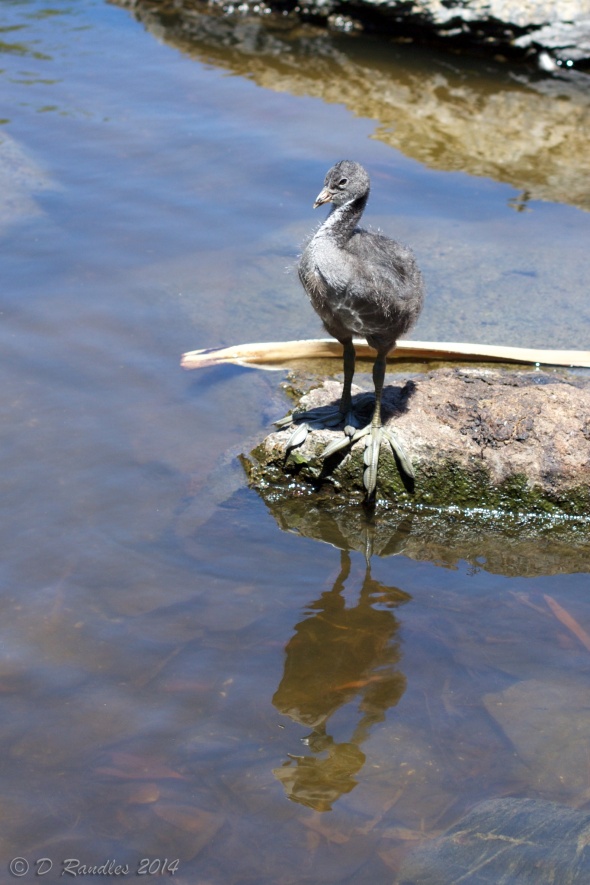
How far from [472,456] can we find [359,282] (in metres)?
0.98

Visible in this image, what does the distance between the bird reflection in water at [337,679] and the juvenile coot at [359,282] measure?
0.69m

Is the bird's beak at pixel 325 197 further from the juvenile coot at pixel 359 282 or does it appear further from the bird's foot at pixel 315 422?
the bird's foot at pixel 315 422

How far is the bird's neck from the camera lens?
4375 millimetres

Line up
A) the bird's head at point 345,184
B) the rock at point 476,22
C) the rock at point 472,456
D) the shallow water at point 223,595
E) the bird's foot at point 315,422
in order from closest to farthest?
the shallow water at point 223,595 < the bird's head at point 345,184 < the rock at point 472,456 < the bird's foot at point 315,422 < the rock at point 476,22

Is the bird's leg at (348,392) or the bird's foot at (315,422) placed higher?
the bird's leg at (348,392)

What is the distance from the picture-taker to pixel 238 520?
4629 millimetres

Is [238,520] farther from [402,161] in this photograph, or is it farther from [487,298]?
[402,161]

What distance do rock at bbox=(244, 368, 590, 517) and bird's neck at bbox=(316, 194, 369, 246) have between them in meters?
0.93

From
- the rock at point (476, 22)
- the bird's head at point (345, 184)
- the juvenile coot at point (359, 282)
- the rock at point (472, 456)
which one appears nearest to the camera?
the juvenile coot at point (359, 282)

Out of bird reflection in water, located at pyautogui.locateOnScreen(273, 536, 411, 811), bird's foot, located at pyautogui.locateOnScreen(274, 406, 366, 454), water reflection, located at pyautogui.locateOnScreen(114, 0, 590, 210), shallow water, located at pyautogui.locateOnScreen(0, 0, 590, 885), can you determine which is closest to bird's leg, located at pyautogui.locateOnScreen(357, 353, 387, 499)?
→ bird's foot, located at pyautogui.locateOnScreen(274, 406, 366, 454)

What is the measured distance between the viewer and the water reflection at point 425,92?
8.52 meters

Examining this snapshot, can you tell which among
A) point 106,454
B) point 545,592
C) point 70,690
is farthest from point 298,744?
point 106,454

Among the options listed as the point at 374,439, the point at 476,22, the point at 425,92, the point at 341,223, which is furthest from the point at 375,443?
the point at 476,22

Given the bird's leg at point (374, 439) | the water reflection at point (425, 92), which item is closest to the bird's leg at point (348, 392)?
the bird's leg at point (374, 439)
